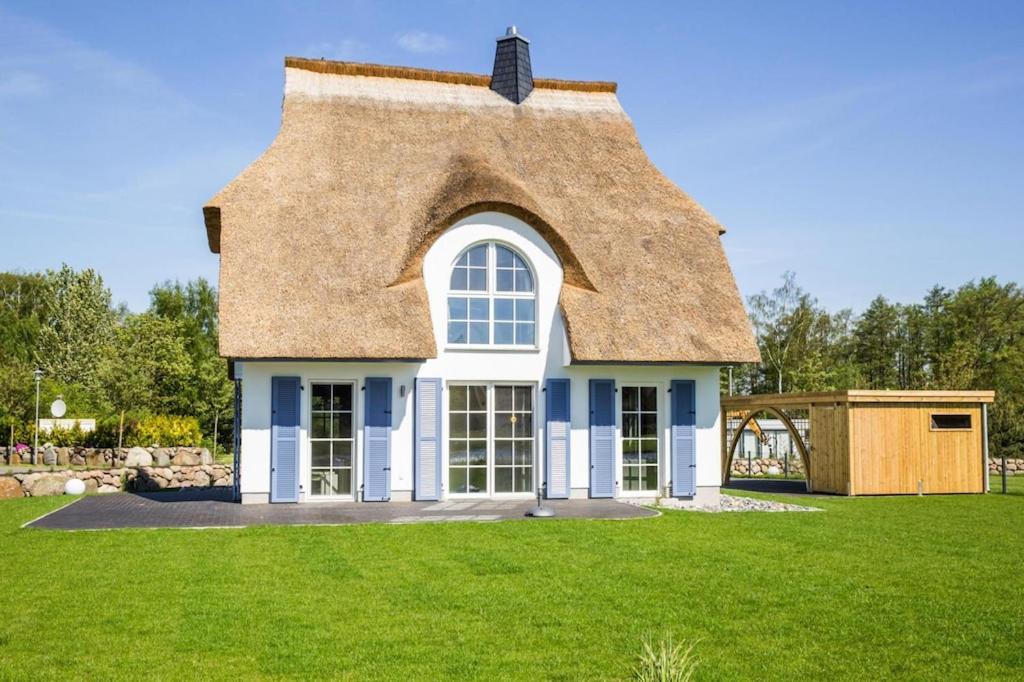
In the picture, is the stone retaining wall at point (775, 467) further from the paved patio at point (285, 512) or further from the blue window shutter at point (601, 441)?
the paved patio at point (285, 512)

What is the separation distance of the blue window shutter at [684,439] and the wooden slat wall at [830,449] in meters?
3.97

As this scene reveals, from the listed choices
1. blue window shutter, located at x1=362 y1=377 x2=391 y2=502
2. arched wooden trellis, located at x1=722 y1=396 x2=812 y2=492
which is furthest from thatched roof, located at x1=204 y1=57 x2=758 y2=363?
arched wooden trellis, located at x1=722 y1=396 x2=812 y2=492

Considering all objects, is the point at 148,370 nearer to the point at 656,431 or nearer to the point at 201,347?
the point at 201,347

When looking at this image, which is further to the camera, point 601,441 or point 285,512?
point 601,441

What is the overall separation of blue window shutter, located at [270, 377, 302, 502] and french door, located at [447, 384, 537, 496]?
2.52 m

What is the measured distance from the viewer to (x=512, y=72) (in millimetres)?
20312

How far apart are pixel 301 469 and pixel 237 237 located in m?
3.93

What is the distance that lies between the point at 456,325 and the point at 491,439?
200cm

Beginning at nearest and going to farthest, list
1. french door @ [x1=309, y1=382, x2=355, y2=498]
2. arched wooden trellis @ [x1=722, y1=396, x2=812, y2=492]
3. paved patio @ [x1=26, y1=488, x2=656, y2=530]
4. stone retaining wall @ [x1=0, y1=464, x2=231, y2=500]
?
paved patio @ [x1=26, y1=488, x2=656, y2=530], french door @ [x1=309, y1=382, x2=355, y2=498], stone retaining wall @ [x1=0, y1=464, x2=231, y2=500], arched wooden trellis @ [x1=722, y1=396, x2=812, y2=492]

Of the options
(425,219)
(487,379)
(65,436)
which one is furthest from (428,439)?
(65,436)

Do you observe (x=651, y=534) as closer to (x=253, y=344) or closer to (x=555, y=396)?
(x=555, y=396)

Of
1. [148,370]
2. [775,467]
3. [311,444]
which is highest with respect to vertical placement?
[148,370]

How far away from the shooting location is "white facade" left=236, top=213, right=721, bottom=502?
15.5m

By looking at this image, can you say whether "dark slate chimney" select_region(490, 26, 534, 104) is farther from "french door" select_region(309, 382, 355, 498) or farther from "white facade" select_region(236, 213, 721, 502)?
"french door" select_region(309, 382, 355, 498)
